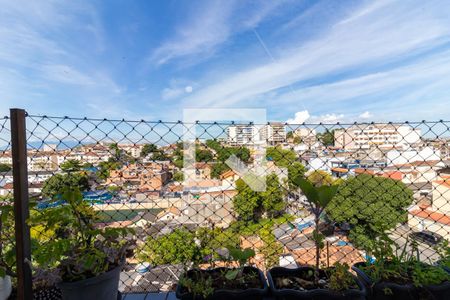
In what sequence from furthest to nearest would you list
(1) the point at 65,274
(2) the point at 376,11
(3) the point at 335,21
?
(3) the point at 335,21
(2) the point at 376,11
(1) the point at 65,274

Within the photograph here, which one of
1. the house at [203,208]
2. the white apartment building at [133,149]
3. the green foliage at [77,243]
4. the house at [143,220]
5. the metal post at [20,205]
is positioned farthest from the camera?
the house at [203,208]

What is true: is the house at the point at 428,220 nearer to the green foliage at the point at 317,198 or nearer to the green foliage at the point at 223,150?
the green foliage at the point at 317,198

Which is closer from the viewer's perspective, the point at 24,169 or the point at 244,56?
the point at 24,169

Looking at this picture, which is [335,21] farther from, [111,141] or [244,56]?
[111,141]

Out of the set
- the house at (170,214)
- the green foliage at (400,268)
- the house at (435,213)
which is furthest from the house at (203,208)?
the house at (435,213)

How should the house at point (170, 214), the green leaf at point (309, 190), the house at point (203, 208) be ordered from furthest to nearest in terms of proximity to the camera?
the house at point (170, 214), the house at point (203, 208), the green leaf at point (309, 190)

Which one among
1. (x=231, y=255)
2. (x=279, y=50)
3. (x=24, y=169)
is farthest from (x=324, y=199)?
(x=279, y=50)

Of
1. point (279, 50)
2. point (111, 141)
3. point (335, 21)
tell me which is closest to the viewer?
point (111, 141)

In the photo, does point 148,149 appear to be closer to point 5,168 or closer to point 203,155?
point 203,155
